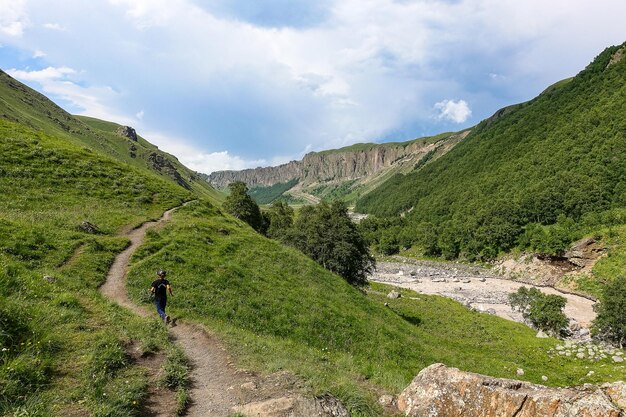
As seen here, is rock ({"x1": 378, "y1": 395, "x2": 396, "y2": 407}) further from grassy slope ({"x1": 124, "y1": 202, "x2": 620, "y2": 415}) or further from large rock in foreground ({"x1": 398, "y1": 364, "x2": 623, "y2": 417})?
grassy slope ({"x1": 124, "y1": 202, "x2": 620, "y2": 415})

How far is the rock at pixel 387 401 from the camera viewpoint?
1152 centimetres

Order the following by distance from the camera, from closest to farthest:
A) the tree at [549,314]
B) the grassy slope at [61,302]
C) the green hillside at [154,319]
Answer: the grassy slope at [61,302] < the green hillside at [154,319] < the tree at [549,314]

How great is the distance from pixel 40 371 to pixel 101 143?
224203mm

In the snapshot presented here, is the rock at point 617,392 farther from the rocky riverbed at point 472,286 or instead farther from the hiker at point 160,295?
the rocky riverbed at point 472,286

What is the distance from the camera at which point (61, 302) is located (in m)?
13.5

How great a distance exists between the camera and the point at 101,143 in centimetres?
19700

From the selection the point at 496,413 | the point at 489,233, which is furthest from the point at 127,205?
the point at 489,233

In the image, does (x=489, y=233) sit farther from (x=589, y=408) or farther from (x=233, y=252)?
(x=589, y=408)

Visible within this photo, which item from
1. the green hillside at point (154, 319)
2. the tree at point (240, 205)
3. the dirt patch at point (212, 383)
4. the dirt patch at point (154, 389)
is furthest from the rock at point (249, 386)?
the tree at point (240, 205)

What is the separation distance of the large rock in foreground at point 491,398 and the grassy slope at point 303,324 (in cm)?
166

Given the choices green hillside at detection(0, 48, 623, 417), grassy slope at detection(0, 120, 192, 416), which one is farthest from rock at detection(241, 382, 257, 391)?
grassy slope at detection(0, 120, 192, 416)

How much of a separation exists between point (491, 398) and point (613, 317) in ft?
142

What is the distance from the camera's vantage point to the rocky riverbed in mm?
59638

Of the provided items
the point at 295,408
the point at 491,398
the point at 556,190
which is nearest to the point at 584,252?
the point at 556,190
